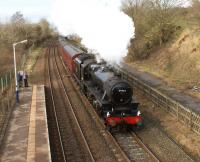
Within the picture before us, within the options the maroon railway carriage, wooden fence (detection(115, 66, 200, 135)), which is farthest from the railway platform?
wooden fence (detection(115, 66, 200, 135))

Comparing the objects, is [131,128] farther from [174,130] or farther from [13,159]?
[13,159]

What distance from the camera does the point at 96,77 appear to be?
2191cm

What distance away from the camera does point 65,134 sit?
19672 mm

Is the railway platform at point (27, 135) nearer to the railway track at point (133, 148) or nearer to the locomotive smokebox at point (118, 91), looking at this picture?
the railway track at point (133, 148)

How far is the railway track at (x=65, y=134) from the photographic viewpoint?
16453mm

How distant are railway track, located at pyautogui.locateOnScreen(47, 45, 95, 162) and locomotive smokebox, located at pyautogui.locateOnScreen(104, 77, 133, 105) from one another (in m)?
2.65

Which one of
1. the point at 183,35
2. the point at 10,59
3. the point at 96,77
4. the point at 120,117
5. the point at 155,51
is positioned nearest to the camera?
the point at 120,117

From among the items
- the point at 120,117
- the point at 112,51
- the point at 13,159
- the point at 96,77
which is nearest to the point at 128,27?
the point at 112,51

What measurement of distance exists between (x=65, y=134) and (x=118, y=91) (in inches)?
155

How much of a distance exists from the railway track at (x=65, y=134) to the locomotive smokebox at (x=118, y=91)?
2651 mm

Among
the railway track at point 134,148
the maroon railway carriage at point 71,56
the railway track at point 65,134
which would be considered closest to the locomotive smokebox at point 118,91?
the railway track at point 134,148

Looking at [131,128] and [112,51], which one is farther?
[112,51]

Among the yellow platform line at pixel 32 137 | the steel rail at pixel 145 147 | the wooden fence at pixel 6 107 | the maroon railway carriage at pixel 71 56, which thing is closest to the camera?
the yellow platform line at pixel 32 137

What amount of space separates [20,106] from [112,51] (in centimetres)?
768
